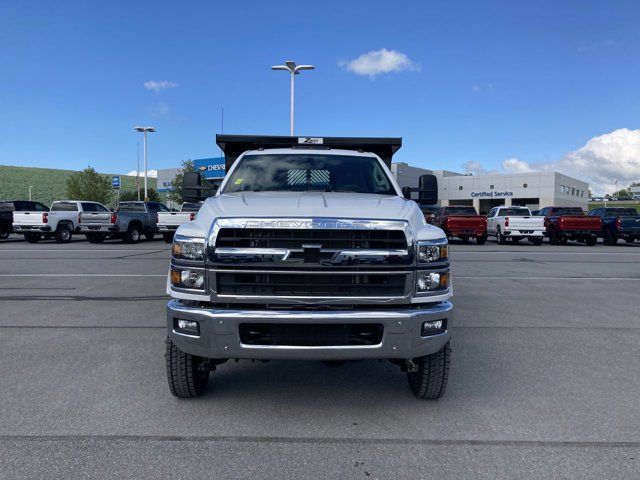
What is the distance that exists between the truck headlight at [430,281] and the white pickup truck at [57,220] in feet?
68.6

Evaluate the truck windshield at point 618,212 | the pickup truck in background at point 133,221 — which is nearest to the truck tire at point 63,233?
the pickup truck in background at point 133,221

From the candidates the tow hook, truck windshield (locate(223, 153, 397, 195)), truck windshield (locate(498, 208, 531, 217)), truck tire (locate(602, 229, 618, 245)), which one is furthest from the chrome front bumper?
truck tire (locate(602, 229, 618, 245))

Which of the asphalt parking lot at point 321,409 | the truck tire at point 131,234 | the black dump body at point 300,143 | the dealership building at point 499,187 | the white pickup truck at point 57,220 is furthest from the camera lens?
the dealership building at point 499,187

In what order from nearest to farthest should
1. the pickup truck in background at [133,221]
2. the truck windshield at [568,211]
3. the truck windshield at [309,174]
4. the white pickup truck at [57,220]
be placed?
the truck windshield at [309,174] < the white pickup truck at [57,220] < the pickup truck in background at [133,221] < the truck windshield at [568,211]

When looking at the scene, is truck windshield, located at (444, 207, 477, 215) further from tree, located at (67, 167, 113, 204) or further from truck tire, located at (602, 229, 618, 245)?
tree, located at (67, 167, 113, 204)

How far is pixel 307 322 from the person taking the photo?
3.50 m

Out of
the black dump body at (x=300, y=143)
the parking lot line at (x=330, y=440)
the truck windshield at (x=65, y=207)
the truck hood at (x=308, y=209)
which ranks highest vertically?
the black dump body at (x=300, y=143)

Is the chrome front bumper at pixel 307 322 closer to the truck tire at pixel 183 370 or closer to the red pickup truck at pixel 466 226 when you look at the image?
the truck tire at pixel 183 370

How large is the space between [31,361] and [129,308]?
2.69m

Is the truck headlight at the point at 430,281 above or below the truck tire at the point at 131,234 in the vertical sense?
above

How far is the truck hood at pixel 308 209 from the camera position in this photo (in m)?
3.74

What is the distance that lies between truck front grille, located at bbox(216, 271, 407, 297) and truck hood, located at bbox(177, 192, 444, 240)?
401mm

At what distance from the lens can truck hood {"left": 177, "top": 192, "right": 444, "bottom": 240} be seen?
12.3 feet

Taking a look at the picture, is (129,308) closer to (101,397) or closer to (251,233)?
(101,397)
